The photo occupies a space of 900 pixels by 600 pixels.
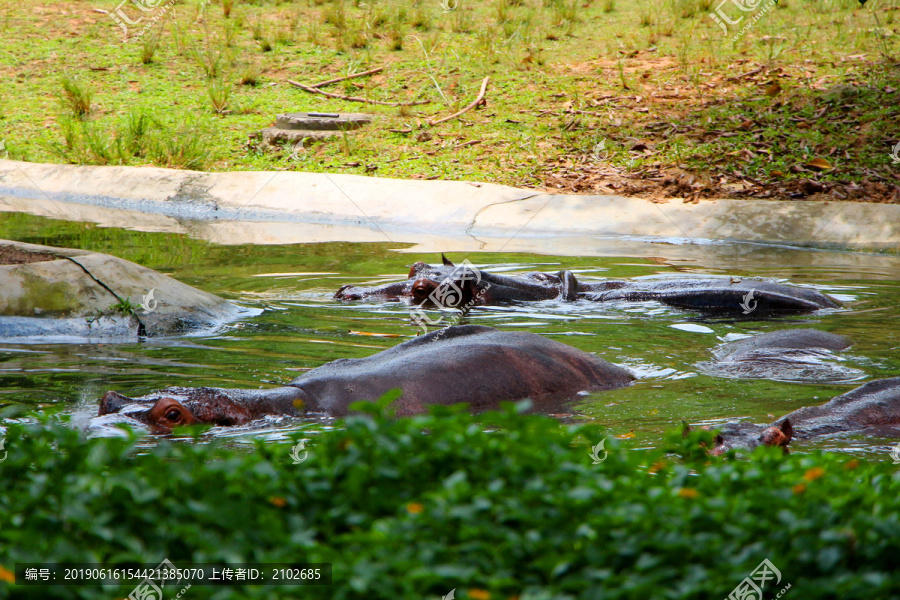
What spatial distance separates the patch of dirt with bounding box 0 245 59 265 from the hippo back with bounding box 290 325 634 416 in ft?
9.40

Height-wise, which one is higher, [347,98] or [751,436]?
Result: [347,98]

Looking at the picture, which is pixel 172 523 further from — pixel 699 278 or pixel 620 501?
pixel 699 278

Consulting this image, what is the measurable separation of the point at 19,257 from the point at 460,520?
5898mm

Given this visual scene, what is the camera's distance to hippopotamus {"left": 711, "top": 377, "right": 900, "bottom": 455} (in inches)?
165

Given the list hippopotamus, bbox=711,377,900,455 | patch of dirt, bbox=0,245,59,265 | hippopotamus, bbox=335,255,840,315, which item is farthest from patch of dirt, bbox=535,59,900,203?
hippopotamus, bbox=711,377,900,455

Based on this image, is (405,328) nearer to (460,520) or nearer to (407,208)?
(460,520)

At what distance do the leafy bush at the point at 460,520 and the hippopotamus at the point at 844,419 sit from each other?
168 cm

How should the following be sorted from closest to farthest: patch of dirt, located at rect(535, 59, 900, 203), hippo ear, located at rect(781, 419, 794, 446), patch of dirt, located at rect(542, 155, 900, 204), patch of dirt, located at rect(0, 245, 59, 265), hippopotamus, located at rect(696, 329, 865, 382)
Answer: hippo ear, located at rect(781, 419, 794, 446) < hippopotamus, located at rect(696, 329, 865, 382) < patch of dirt, located at rect(0, 245, 59, 265) < patch of dirt, located at rect(542, 155, 900, 204) < patch of dirt, located at rect(535, 59, 900, 203)

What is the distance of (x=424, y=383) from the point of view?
485 cm

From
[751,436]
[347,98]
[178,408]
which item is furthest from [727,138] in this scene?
[178,408]

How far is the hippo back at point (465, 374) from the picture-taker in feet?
15.6

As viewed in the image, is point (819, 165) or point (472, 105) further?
point (472, 105)

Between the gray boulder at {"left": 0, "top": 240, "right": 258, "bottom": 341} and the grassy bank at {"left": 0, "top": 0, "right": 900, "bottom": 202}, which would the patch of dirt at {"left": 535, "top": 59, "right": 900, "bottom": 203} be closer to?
the grassy bank at {"left": 0, "top": 0, "right": 900, "bottom": 202}

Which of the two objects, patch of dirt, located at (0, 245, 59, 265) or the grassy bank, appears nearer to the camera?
patch of dirt, located at (0, 245, 59, 265)
